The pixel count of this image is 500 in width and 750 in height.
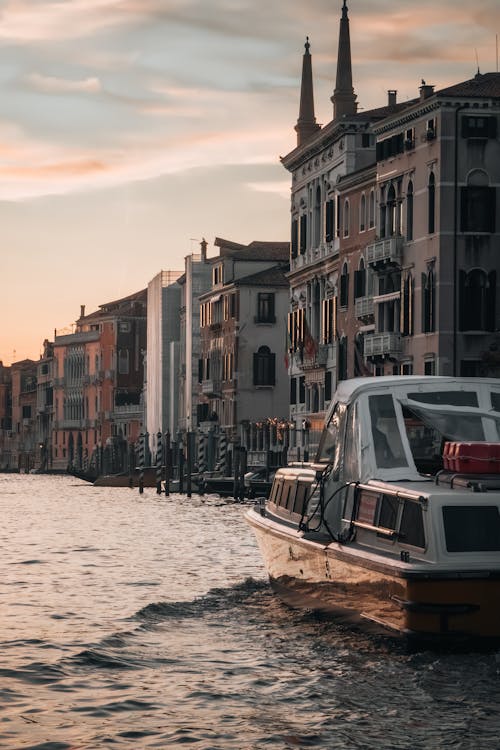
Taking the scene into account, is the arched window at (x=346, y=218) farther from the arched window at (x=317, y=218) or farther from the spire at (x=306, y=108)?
the spire at (x=306, y=108)

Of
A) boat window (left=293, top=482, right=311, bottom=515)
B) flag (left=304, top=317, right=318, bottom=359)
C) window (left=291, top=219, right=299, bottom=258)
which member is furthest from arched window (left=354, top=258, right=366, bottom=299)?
boat window (left=293, top=482, right=311, bottom=515)

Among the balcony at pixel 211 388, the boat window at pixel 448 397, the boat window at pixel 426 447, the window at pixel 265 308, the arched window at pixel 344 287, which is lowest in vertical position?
the boat window at pixel 426 447

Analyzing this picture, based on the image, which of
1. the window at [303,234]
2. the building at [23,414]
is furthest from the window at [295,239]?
the building at [23,414]

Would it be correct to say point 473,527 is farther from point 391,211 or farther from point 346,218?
point 346,218

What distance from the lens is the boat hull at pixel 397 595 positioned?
11188 mm

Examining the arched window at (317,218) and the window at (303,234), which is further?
the window at (303,234)

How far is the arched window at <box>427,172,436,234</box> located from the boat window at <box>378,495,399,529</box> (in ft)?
115

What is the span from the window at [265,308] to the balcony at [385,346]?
30159 mm

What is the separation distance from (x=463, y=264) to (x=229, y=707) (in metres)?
36.2

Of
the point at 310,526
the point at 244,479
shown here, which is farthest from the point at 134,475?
the point at 310,526

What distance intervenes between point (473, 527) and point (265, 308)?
7019 cm

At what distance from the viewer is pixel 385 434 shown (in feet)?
43.7

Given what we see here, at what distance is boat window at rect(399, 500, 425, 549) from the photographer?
37.7ft

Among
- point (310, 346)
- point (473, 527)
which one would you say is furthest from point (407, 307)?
point (473, 527)
